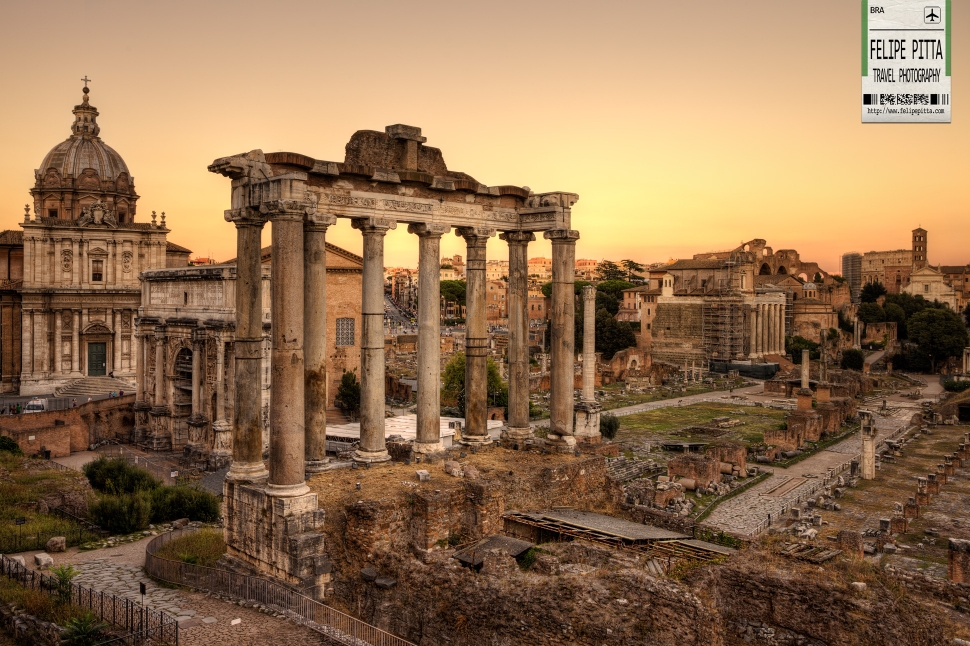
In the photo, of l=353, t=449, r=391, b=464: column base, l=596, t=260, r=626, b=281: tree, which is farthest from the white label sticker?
l=596, t=260, r=626, b=281: tree

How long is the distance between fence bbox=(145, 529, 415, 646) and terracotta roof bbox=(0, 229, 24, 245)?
37.9 m

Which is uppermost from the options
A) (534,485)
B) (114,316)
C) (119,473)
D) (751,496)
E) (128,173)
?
(128,173)

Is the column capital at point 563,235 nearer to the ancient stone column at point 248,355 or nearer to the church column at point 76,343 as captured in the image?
the ancient stone column at point 248,355

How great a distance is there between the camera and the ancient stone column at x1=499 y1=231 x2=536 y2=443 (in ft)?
55.4

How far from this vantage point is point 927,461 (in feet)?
109

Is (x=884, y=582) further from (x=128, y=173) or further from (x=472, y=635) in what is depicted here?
(x=128, y=173)

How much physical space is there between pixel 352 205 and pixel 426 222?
5.51 feet

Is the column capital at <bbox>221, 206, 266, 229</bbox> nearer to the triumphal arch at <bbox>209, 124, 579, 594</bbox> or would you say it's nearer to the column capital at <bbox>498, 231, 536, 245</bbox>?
the triumphal arch at <bbox>209, 124, 579, 594</bbox>

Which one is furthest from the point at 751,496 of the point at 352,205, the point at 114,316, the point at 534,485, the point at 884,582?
the point at 114,316

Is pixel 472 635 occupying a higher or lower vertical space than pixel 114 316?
lower

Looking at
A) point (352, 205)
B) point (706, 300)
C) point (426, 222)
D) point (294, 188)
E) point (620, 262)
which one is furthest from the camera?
point (620, 262)

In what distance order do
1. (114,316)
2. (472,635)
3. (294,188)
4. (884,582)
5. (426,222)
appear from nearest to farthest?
(472,635) → (884,582) → (294,188) → (426,222) → (114,316)

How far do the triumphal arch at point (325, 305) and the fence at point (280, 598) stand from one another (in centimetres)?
36

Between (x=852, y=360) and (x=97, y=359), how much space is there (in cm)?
6692
